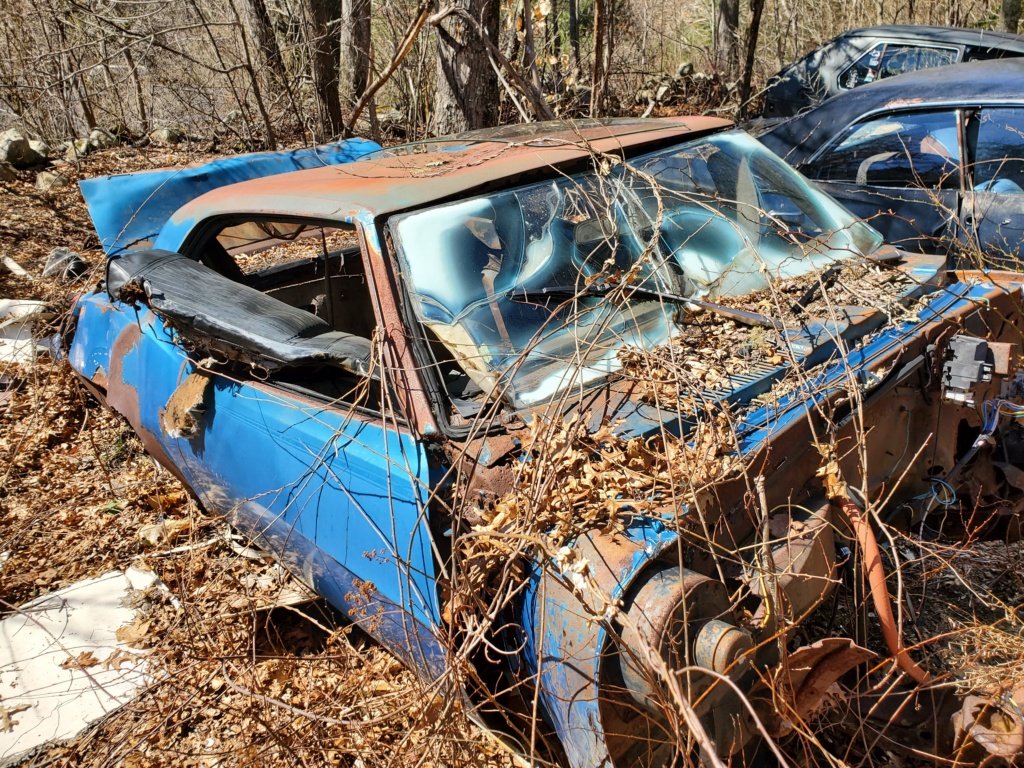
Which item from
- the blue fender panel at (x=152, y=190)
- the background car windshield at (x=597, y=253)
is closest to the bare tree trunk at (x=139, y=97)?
the blue fender panel at (x=152, y=190)

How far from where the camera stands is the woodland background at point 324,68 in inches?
271

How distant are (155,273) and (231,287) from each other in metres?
0.33

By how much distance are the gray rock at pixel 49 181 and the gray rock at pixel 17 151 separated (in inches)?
16.4

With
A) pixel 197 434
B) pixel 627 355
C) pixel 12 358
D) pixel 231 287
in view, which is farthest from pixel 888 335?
pixel 12 358

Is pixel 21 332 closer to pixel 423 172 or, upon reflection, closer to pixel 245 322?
pixel 245 322

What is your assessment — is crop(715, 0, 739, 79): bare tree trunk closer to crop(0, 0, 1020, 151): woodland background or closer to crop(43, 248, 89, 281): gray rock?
crop(0, 0, 1020, 151): woodland background

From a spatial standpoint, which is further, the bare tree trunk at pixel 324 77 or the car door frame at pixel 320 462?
the bare tree trunk at pixel 324 77

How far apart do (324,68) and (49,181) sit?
10.4ft

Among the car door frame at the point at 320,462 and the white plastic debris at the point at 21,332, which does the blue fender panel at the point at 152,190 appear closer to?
the car door frame at the point at 320,462

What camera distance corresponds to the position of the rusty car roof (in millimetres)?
2762

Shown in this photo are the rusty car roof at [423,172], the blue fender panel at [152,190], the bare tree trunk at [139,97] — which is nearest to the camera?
the rusty car roof at [423,172]

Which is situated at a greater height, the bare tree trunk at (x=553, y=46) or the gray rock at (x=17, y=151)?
the bare tree trunk at (x=553, y=46)

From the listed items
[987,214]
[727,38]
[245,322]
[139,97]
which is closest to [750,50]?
[727,38]

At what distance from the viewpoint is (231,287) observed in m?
2.98
